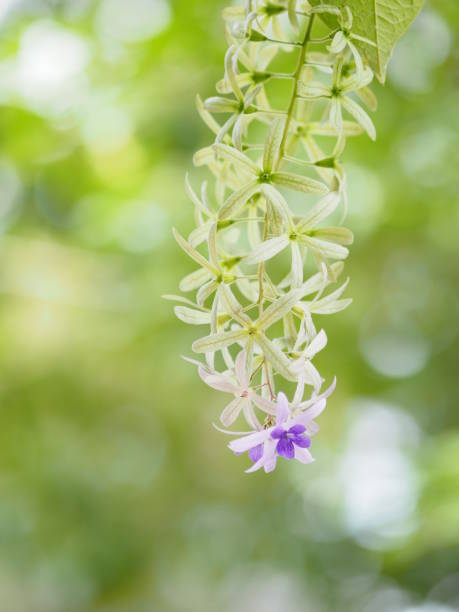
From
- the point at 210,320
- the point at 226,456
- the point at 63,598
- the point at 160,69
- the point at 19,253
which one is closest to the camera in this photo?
the point at 210,320

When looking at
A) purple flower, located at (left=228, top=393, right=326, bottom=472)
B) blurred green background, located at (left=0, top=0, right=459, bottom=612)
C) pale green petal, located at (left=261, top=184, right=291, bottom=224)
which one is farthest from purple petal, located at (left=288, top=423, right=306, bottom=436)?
blurred green background, located at (left=0, top=0, right=459, bottom=612)

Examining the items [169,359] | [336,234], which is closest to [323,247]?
[336,234]

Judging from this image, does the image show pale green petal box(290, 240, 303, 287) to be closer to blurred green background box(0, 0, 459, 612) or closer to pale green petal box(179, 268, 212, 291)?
pale green petal box(179, 268, 212, 291)

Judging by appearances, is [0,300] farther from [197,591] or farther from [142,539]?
[197,591]

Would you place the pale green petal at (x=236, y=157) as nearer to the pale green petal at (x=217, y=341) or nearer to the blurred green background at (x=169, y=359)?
the pale green petal at (x=217, y=341)

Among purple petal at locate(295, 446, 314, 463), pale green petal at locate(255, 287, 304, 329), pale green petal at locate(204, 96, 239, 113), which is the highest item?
pale green petal at locate(204, 96, 239, 113)

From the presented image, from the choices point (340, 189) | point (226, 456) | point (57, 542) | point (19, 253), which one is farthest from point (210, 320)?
point (57, 542)

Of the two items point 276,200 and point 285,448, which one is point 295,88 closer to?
point 276,200
